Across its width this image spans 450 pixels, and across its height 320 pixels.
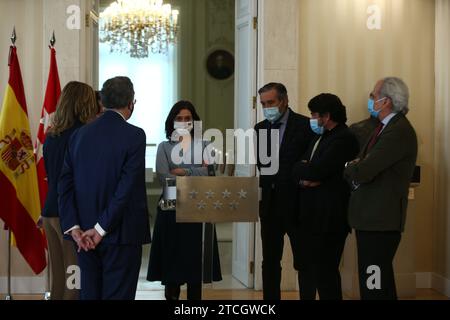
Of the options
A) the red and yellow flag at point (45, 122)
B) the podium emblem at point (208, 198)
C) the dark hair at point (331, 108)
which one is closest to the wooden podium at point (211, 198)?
the podium emblem at point (208, 198)

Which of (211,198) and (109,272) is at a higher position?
(211,198)

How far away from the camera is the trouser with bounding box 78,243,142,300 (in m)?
3.74

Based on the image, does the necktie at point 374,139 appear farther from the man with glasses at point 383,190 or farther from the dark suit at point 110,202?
the dark suit at point 110,202

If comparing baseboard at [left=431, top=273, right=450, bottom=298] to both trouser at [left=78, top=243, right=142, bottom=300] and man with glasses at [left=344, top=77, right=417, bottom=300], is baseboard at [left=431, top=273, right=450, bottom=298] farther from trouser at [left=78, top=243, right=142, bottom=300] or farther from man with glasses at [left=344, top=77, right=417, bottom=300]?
trouser at [left=78, top=243, right=142, bottom=300]

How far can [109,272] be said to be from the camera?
12.3ft

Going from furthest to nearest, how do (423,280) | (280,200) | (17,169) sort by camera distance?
(423,280) → (17,169) → (280,200)

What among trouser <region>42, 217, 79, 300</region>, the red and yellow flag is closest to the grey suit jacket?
trouser <region>42, 217, 79, 300</region>

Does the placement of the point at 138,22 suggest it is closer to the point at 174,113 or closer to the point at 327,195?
the point at 174,113

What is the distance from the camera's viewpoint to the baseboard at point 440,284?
6641 millimetres

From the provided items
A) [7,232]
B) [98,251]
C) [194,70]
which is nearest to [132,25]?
[194,70]

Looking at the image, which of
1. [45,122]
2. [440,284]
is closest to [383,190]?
[440,284]

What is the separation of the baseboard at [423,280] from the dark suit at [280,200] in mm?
2257

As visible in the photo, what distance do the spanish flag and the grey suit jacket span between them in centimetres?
279

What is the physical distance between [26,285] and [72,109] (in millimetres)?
2454
